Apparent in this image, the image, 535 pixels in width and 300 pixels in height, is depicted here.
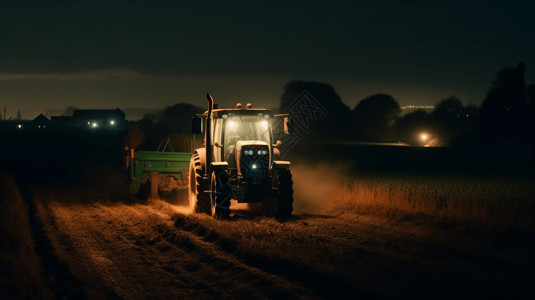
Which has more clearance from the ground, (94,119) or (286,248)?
(94,119)

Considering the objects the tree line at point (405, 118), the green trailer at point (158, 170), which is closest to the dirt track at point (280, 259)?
the green trailer at point (158, 170)

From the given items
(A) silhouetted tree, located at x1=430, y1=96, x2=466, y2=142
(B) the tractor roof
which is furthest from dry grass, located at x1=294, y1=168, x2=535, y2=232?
(A) silhouetted tree, located at x1=430, y1=96, x2=466, y2=142

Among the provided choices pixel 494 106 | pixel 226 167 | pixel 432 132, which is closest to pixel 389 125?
pixel 432 132

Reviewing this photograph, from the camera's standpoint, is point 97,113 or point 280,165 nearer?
point 280,165

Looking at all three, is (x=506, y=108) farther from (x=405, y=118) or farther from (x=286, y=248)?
(x=286, y=248)

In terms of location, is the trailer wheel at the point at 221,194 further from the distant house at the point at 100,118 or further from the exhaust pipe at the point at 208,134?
the distant house at the point at 100,118

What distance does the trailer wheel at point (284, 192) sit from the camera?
478 inches

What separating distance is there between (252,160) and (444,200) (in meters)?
6.31

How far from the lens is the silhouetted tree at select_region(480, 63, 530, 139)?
53844mm

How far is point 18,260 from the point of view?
26.3ft

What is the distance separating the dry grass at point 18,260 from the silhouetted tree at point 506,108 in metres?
52.6

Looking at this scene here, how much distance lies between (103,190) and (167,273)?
1421 centimetres

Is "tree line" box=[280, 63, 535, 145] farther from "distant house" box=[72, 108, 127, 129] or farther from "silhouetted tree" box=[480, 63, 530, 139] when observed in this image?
"distant house" box=[72, 108, 127, 129]

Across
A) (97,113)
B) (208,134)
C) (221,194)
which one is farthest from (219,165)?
(97,113)
